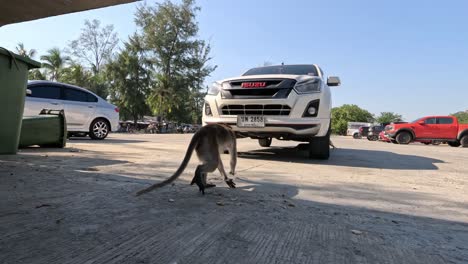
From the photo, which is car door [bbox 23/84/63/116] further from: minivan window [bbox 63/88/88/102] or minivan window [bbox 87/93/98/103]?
minivan window [bbox 87/93/98/103]

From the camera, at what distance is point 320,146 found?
5727mm

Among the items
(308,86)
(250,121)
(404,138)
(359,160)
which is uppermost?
(308,86)

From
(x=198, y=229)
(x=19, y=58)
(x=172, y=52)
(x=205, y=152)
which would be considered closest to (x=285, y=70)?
(x=205, y=152)

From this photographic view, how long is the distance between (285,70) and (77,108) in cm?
602

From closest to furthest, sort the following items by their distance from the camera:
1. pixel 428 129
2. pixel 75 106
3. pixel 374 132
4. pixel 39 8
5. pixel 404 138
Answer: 1. pixel 39 8
2. pixel 75 106
3. pixel 428 129
4. pixel 404 138
5. pixel 374 132

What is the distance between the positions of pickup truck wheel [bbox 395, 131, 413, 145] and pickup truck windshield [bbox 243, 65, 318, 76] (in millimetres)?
15570

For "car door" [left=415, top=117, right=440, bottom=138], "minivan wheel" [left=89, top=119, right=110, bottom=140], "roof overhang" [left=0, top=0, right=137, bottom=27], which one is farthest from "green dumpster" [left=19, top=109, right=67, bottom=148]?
"car door" [left=415, top=117, right=440, bottom=138]

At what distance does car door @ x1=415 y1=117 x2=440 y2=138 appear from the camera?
19.2 meters

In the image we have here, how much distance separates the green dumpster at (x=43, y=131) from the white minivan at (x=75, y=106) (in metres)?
3.07

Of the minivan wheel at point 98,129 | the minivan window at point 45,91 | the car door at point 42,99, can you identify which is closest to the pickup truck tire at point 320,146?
the minivan wheel at point 98,129

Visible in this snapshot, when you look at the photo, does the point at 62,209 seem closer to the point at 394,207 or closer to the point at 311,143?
the point at 394,207

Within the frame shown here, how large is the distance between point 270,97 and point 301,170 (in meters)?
1.36

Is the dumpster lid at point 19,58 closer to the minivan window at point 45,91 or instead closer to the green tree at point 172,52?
the minivan window at point 45,91

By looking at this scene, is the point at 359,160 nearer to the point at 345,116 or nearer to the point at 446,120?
the point at 446,120
